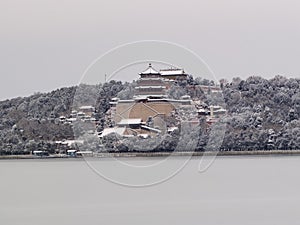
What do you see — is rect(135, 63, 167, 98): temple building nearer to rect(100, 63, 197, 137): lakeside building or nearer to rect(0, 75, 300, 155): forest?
rect(100, 63, 197, 137): lakeside building

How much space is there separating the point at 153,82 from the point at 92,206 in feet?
17.4

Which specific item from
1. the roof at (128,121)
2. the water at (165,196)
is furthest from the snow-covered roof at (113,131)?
the water at (165,196)

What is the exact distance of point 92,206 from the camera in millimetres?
14383

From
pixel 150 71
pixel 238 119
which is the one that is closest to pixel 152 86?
pixel 150 71

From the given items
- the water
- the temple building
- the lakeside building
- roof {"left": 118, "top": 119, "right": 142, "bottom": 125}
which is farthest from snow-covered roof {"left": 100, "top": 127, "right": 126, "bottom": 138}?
the temple building

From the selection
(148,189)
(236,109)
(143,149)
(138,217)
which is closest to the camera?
(138,217)

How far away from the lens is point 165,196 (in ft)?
52.7

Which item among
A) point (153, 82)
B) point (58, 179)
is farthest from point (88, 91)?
point (58, 179)

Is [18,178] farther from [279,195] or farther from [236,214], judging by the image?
[236,214]

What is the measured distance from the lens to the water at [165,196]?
12.9m

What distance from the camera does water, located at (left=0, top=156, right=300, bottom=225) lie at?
1288 centimetres

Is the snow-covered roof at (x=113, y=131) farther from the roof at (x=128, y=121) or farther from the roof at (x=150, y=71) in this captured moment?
the roof at (x=150, y=71)

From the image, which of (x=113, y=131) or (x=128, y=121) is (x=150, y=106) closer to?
(x=128, y=121)

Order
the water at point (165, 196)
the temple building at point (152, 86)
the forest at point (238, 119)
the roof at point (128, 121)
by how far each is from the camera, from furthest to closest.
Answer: the forest at point (238, 119) < the temple building at point (152, 86) < the roof at point (128, 121) < the water at point (165, 196)
